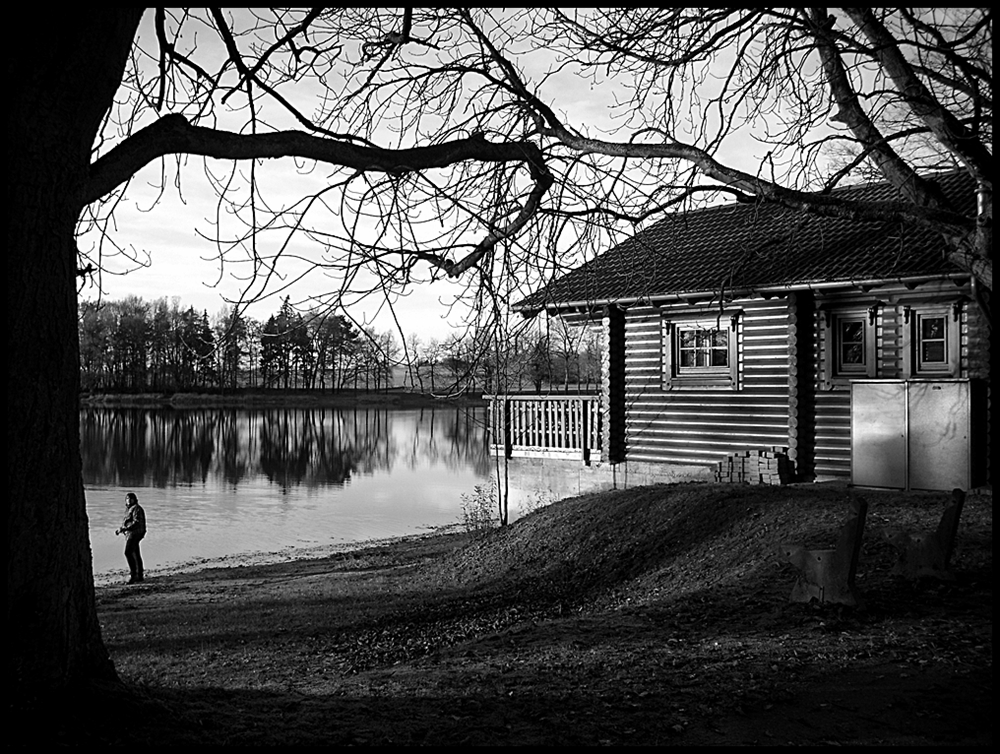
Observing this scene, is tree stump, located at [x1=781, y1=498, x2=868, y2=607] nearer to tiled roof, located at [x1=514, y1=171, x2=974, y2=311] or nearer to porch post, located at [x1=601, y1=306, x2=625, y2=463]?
tiled roof, located at [x1=514, y1=171, x2=974, y2=311]

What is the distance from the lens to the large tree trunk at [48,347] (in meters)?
4.99

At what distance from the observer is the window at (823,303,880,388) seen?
17609 mm

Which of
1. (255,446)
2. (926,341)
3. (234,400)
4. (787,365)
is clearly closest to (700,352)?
(787,365)

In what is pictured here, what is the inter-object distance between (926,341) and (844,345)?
1.51 meters

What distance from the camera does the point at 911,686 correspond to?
6602 mm

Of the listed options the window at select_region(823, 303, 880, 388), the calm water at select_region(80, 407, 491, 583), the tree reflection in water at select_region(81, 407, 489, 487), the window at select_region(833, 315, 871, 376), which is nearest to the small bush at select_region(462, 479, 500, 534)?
the tree reflection in water at select_region(81, 407, 489, 487)

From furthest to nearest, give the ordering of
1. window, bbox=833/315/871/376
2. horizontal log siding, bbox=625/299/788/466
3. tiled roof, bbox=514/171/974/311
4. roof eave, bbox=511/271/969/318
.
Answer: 1. horizontal log siding, bbox=625/299/788/466
2. window, bbox=833/315/871/376
3. tiled roof, bbox=514/171/974/311
4. roof eave, bbox=511/271/969/318

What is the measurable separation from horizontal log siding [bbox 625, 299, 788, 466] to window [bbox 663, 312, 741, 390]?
152 millimetres

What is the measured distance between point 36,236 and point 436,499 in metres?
30.2

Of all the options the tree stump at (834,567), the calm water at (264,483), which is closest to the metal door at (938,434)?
the calm water at (264,483)

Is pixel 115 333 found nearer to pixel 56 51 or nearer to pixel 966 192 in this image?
pixel 966 192

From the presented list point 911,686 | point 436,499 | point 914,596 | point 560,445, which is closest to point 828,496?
point 914,596

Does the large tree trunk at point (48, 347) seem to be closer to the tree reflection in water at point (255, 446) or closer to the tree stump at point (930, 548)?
the tree stump at point (930, 548)

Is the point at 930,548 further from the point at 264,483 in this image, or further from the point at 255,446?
the point at 255,446
